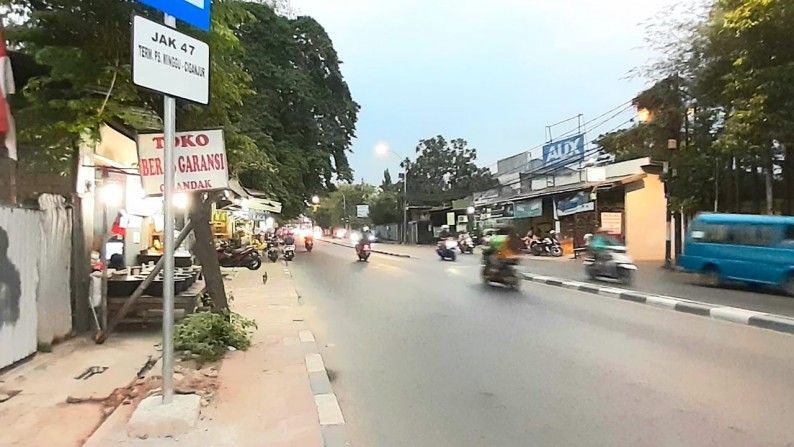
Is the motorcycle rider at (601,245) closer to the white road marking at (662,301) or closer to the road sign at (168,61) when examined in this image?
the white road marking at (662,301)

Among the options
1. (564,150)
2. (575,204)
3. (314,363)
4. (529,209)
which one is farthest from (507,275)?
(564,150)

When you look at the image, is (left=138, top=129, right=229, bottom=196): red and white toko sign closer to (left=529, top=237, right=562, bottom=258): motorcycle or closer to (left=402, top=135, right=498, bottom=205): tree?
(left=529, top=237, right=562, bottom=258): motorcycle

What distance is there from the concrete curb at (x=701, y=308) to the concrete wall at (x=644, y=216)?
47.0 ft

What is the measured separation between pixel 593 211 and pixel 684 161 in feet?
31.3

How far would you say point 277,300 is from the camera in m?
14.1

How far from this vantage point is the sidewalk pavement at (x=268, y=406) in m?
4.85

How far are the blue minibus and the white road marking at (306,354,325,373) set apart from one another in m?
11.7

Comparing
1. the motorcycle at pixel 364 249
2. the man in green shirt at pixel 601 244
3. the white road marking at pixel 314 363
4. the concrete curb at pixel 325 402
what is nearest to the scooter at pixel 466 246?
the motorcycle at pixel 364 249

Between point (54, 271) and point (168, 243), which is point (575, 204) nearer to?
point (54, 271)

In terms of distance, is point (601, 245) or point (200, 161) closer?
point (200, 161)

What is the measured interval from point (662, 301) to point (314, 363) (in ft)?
27.7

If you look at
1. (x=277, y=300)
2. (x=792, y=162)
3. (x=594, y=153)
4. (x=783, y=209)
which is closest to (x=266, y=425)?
(x=277, y=300)

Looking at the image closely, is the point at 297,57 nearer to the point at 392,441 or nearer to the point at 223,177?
the point at 223,177

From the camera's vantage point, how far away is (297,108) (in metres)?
30.5
